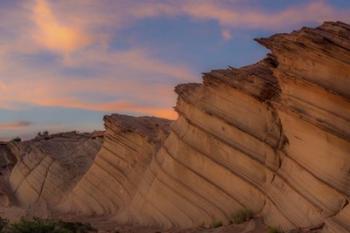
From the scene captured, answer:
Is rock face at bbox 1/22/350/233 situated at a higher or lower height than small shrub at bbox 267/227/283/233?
higher

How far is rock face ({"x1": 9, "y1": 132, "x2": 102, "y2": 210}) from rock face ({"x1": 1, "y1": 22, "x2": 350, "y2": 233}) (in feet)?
23.0

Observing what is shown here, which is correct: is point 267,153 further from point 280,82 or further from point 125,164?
point 125,164

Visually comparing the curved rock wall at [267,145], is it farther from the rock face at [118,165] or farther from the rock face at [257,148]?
the rock face at [118,165]

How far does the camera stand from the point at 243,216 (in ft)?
57.6

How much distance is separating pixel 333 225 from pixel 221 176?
5665mm

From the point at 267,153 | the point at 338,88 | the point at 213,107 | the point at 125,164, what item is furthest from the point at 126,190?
the point at 338,88

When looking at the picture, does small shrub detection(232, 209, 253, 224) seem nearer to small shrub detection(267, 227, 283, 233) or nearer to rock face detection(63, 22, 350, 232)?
rock face detection(63, 22, 350, 232)

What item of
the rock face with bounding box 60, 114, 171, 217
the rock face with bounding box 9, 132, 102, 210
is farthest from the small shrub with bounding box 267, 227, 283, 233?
the rock face with bounding box 9, 132, 102, 210

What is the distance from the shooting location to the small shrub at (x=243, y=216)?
17.5 meters

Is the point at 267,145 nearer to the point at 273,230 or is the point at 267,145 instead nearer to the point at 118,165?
the point at 273,230

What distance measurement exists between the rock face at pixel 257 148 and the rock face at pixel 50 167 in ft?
23.0

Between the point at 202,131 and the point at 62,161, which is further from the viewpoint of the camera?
the point at 62,161

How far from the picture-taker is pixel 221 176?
1889 centimetres

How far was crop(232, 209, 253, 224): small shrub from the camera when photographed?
57.3ft
